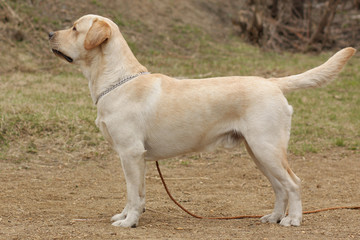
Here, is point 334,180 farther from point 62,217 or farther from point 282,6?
point 282,6

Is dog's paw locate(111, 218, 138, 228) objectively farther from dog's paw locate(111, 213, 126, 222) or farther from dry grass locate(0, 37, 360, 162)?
dry grass locate(0, 37, 360, 162)

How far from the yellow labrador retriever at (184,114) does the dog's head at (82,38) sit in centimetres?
1

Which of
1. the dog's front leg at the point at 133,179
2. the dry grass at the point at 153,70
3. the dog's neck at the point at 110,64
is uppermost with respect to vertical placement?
the dog's neck at the point at 110,64

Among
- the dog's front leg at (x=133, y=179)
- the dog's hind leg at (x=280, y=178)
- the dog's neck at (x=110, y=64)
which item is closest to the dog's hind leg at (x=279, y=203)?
the dog's hind leg at (x=280, y=178)

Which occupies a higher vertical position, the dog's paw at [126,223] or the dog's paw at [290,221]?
the dog's paw at [126,223]

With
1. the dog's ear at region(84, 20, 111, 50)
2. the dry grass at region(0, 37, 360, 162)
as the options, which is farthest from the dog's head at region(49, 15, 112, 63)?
the dry grass at region(0, 37, 360, 162)

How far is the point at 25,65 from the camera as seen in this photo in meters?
12.5

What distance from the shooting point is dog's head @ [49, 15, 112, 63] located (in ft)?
16.9

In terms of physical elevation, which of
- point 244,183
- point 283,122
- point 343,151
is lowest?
point 343,151

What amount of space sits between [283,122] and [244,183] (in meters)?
2.50

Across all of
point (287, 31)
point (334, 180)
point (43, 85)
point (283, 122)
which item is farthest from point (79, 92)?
point (287, 31)

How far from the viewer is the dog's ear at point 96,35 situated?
5137 mm

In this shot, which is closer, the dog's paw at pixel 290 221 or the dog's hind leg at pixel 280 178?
the dog's hind leg at pixel 280 178

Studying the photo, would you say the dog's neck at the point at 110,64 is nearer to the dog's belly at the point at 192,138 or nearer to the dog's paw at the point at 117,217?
the dog's belly at the point at 192,138
